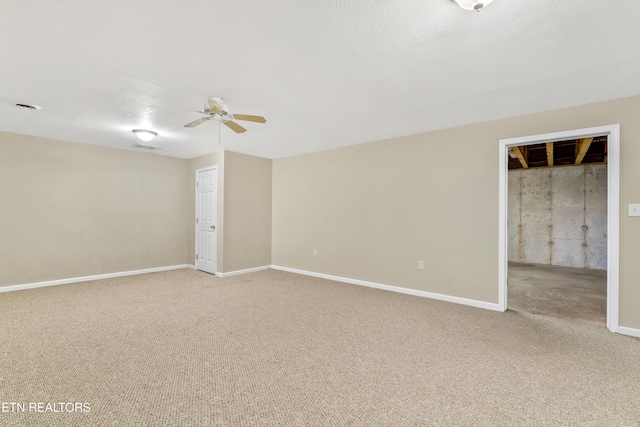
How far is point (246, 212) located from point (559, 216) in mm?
7438

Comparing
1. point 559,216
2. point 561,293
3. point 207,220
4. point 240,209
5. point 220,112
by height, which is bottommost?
point 561,293

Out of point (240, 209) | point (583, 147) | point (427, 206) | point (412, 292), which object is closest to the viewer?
point (427, 206)

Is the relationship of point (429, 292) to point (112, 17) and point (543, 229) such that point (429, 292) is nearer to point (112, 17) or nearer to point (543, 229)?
point (112, 17)

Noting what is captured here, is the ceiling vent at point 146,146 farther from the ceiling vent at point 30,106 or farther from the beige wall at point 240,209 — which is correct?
the ceiling vent at point 30,106

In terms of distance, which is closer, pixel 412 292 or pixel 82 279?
pixel 412 292

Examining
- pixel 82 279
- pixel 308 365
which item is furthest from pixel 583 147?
pixel 82 279

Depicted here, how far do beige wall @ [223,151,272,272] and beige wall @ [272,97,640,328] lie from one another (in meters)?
0.68

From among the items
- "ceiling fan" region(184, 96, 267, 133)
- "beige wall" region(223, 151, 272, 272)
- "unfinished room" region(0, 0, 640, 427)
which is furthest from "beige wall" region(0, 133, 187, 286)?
"ceiling fan" region(184, 96, 267, 133)

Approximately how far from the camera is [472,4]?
5.14 ft

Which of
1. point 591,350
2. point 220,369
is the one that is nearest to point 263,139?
point 220,369

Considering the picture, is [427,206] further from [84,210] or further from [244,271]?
[84,210]

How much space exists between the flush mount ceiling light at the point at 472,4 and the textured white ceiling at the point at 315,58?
0.08 metres

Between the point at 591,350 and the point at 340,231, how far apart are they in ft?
11.3

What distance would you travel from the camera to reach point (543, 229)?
23.7 ft
